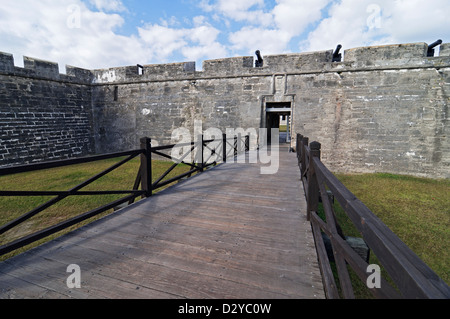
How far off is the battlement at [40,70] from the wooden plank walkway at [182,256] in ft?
30.7

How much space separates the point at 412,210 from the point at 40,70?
13.6m

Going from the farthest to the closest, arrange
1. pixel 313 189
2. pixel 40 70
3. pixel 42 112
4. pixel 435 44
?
pixel 42 112, pixel 40 70, pixel 435 44, pixel 313 189

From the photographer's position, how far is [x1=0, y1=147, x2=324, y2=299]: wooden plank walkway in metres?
1.55

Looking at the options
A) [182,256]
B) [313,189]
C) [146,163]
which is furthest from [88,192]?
[313,189]

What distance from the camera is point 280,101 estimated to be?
30.2 feet

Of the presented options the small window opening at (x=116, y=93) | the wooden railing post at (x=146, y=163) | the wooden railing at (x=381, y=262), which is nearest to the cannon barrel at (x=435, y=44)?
the wooden railing at (x=381, y=262)

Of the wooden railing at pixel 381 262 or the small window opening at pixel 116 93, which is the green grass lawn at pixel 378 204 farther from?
the small window opening at pixel 116 93

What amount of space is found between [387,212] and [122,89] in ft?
38.9

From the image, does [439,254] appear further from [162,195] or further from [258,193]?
[162,195]

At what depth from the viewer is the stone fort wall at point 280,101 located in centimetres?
775

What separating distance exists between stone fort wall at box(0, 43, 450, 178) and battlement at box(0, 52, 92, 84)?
0.04 meters

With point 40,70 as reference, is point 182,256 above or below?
below

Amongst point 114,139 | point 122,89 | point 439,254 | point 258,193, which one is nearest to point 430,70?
point 439,254

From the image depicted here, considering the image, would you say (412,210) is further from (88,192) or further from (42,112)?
(42,112)
